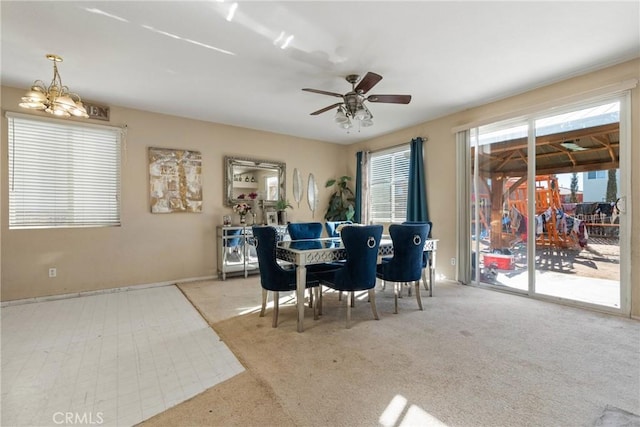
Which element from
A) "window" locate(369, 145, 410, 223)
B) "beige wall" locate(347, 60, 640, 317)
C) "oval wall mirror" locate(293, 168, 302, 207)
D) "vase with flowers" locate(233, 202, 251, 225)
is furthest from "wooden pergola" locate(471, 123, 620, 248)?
"vase with flowers" locate(233, 202, 251, 225)

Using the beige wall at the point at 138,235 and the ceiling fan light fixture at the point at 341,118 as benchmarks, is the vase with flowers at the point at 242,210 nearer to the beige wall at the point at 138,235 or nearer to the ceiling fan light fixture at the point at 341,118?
the beige wall at the point at 138,235

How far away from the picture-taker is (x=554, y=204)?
361 centimetres

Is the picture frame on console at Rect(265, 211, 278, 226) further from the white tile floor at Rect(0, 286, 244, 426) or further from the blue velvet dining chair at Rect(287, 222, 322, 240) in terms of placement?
the white tile floor at Rect(0, 286, 244, 426)

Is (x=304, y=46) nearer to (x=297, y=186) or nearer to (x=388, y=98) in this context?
(x=388, y=98)

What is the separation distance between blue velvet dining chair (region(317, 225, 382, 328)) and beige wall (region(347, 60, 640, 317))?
231 centimetres

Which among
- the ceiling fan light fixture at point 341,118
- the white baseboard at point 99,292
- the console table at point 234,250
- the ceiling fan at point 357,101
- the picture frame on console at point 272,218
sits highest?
the ceiling fan at point 357,101

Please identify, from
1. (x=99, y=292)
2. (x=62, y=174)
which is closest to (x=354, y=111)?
(x=62, y=174)

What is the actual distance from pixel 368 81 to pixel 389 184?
10.6 feet

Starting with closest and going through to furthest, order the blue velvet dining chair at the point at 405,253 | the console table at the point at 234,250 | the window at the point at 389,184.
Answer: the blue velvet dining chair at the point at 405,253
the console table at the point at 234,250
the window at the point at 389,184

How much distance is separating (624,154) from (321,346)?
3.61 m

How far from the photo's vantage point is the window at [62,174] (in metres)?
3.61

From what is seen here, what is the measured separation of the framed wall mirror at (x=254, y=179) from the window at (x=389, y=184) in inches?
73.4

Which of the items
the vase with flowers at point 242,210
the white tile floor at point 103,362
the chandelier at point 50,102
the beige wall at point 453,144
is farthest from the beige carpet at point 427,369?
the chandelier at point 50,102

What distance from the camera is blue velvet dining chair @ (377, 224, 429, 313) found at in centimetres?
310
